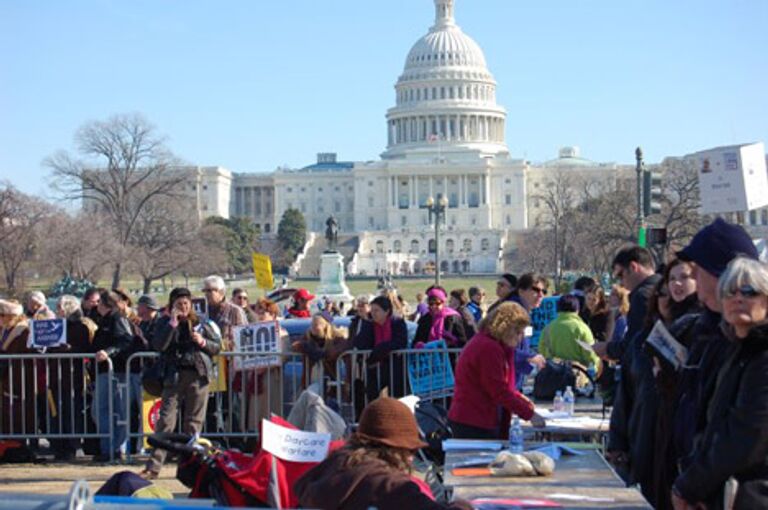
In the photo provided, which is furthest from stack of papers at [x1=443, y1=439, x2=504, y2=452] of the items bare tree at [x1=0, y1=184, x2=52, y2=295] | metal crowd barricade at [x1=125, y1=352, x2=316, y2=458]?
bare tree at [x1=0, y1=184, x2=52, y2=295]

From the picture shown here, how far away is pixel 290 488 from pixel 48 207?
5657cm

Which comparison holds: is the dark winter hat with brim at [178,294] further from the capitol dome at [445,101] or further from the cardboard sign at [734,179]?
the capitol dome at [445,101]

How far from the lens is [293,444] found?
6.11 m

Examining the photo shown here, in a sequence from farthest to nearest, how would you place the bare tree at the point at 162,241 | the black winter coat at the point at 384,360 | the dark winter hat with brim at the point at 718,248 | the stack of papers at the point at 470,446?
the bare tree at the point at 162,241 < the black winter coat at the point at 384,360 < the stack of papers at the point at 470,446 < the dark winter hat with brim at the point at 718,248

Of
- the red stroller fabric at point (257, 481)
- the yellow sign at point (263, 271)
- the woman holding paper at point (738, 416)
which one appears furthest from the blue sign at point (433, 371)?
the yellow sign at point (263, 271)

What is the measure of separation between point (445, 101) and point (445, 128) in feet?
10.7

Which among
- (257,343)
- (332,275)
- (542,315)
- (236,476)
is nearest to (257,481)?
(236,476)

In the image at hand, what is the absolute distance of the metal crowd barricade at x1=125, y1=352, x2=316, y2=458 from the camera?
12.1m

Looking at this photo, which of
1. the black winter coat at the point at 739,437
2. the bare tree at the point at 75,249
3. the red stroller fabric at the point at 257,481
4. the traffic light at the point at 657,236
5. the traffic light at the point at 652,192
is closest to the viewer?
the black winter coat at the point at 739,437

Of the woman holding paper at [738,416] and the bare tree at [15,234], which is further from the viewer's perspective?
the bare tree at [15,234]

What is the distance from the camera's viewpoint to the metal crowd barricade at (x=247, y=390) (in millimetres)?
12148

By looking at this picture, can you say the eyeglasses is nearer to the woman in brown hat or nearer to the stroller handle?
the woman in brown hat

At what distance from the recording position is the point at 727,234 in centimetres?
559

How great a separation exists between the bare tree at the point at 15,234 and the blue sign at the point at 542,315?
34708mm
